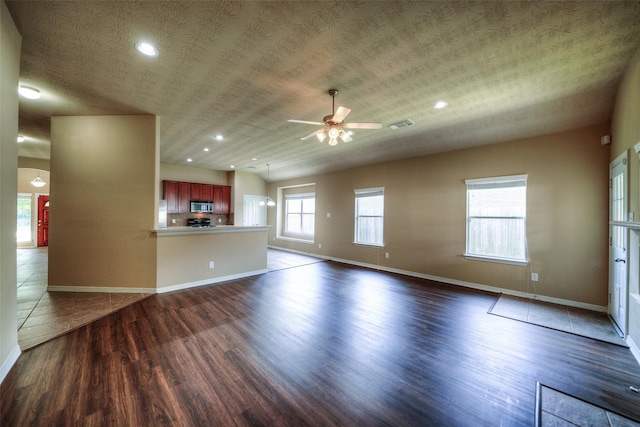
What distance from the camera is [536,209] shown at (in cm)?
412

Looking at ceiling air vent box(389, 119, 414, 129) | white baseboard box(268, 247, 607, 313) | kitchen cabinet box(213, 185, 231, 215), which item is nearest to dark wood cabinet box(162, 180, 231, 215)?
kitchen cabinet box(213, 185, 231, 215)

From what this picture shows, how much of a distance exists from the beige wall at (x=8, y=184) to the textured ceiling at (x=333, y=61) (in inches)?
9.4

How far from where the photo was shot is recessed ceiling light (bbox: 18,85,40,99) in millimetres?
3096

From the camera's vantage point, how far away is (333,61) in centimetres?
248

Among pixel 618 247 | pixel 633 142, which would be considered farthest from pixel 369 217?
pixel 633 142

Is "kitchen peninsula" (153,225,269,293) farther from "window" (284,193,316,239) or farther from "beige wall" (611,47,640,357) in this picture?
"beige wall" (611,47,640,357)

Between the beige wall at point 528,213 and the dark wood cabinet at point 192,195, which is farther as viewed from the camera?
the dark wood cabinet at point 192,195

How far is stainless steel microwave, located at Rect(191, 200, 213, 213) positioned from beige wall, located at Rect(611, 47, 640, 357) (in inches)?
356

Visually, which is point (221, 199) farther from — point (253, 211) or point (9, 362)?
point (9, 362)

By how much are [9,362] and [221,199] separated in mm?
6870

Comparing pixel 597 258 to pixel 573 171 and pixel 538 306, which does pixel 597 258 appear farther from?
pixel 573 171

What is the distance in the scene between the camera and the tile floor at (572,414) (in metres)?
1.70

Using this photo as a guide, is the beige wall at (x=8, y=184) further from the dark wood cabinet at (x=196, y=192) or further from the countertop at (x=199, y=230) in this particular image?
the dark wood cabinet at (x=196, y=192)

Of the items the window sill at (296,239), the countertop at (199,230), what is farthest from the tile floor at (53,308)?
the window sill at (296,239)
